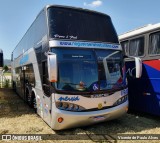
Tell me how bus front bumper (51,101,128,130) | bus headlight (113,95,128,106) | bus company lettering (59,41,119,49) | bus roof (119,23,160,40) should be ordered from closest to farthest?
bus front bumper (51,101,128,130)
bus company lettering (59,41,119,49)
bus headlight (113,95,128,106)
bus roof (119,23,160,40)

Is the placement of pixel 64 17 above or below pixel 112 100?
above

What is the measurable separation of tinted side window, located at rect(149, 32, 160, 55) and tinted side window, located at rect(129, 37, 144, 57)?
17.4 inches

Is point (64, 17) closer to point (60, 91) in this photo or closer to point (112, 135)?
point (60, 91)

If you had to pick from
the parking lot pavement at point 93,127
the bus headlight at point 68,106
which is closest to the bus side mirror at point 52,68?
the bus headlight at point 68,106

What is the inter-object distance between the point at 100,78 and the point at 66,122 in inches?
61.6

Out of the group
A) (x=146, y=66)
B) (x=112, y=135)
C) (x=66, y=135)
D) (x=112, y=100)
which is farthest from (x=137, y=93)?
(x=66, y=135)

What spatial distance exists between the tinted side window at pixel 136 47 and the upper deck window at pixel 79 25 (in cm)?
131

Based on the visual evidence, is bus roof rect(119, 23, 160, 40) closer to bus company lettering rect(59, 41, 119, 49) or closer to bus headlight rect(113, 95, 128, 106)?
bus company lettering rect(59, 41, 119, 49)

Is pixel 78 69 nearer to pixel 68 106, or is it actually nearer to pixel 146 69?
pixel 68 106

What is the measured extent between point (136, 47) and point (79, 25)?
2.68 m

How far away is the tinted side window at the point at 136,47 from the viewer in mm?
8688

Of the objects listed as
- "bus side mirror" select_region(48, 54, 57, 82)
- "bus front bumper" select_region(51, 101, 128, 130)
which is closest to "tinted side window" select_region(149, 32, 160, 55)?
"bus front bumper" select_region(51, 101, 128, 130)

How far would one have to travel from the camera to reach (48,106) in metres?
6.95

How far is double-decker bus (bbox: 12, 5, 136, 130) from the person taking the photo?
650 centimetres
